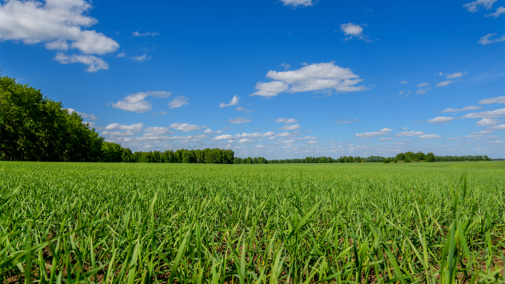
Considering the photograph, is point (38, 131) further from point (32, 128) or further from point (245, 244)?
point (245, 244)

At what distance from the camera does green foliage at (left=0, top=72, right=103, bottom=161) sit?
27.6 meters

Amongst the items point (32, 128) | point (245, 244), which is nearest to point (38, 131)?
point (32, 128)

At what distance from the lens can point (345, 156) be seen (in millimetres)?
76312

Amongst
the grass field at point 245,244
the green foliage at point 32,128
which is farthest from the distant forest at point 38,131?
the grass field at point 245,244

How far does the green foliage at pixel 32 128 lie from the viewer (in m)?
27.6

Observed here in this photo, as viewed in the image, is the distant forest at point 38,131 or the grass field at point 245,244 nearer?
the grass field at point 245,244

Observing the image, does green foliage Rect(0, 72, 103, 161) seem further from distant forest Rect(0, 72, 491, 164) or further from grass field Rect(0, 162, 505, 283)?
grass field Rect(0, 162, 505, 283)

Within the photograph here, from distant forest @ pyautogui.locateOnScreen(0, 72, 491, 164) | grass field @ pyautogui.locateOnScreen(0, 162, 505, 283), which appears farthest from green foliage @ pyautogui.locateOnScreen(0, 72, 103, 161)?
grass field @ pyautogui.locateOnScreen(0, 162, 505, 283)

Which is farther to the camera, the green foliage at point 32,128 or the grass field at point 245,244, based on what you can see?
the green foliage at point 32,128

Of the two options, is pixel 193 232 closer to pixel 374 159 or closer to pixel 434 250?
pixel 434 250

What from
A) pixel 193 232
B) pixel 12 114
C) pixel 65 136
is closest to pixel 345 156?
pixel 65 136

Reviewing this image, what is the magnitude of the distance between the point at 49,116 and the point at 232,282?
40778mm

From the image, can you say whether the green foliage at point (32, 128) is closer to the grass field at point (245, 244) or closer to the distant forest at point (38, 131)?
the distant forest at point (38, 131)

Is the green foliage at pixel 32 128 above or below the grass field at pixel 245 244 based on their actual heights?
above
